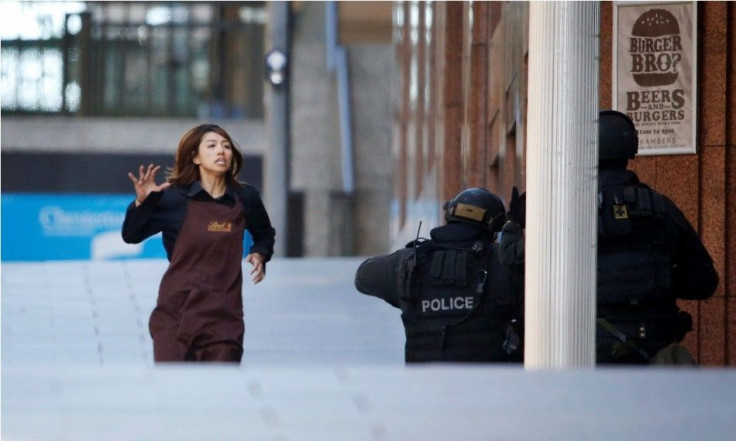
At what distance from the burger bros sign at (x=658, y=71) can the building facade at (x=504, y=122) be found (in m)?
0.05

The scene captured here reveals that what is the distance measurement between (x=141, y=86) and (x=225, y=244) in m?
28.9

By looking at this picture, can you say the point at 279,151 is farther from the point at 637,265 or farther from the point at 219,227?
the point at 637,265

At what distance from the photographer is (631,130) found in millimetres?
6055

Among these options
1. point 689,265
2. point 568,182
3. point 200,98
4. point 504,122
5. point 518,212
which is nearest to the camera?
point 568,182

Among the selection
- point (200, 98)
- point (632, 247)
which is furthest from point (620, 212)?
point (200, 98)

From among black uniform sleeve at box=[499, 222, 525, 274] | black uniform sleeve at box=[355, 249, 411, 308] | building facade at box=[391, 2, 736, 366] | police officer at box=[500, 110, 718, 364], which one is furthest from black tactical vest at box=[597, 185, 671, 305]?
black uniform sleeve at box=[355, 249, 411, 308]

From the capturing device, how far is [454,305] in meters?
6.36

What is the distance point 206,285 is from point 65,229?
22.0m

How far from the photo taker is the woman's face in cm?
689

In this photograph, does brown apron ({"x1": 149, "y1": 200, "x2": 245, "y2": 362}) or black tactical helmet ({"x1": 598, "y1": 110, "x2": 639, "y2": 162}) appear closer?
black tactical helmet ({"x1": 598, "y1": 110, "x2": 639, "y2": 162})

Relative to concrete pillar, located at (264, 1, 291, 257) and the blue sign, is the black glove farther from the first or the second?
the blue sign

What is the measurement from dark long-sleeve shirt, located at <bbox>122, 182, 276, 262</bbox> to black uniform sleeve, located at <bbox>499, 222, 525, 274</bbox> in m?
1.32

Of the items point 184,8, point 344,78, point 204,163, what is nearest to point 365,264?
point 204,163

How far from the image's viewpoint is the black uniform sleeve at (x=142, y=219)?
690cm
